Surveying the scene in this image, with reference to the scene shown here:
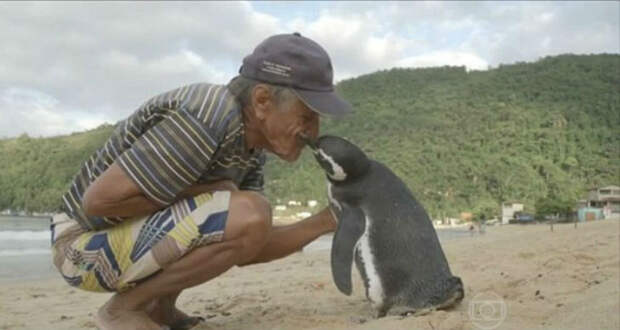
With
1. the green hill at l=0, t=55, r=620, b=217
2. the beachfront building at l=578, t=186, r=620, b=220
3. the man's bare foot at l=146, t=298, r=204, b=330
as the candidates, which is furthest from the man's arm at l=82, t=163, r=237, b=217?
the beachfront building at l=578, t=186, r=620, b=220

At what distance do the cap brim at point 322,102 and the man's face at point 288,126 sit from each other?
35mm

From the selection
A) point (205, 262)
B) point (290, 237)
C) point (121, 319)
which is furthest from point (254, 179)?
point (121, 319)

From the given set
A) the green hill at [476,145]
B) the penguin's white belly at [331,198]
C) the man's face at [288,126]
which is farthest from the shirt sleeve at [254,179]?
the green hill at [476,145]

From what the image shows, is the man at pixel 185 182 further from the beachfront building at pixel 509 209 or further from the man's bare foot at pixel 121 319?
the beachfront building at pixel 509 209

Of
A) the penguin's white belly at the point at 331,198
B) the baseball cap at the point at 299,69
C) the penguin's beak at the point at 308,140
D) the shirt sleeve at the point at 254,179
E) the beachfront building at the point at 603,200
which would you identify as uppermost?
the baseball cap at the point at 299,69

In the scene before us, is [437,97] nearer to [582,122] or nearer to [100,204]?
[582,122]

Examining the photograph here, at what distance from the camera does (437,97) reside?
295 feet

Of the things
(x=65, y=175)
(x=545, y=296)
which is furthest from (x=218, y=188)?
(x=65, y=175)

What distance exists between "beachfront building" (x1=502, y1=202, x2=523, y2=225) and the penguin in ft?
181

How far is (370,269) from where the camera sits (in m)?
2.99

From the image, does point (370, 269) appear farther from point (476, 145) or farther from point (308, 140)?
point (476, 145)

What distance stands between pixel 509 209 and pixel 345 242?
60.2 m

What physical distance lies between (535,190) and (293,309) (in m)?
65.4

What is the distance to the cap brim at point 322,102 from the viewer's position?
224 centimetres
